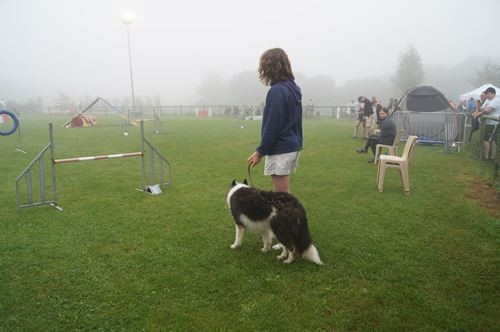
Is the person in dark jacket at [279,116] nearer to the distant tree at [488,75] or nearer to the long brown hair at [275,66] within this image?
the long brown hair at [275,66]

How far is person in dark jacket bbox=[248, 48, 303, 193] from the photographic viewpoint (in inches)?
145

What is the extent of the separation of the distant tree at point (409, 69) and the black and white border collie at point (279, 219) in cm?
5464

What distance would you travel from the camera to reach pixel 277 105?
12.0ft

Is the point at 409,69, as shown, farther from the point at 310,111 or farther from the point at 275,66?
the point at 275,66

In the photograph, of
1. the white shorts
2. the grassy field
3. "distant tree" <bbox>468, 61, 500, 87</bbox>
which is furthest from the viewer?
"distant tree" <bbox>468, 61, 500, 87</bbox>

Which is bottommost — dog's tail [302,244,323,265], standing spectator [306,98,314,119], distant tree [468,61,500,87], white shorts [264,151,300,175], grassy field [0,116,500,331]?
grassy field [0,116,500,331]

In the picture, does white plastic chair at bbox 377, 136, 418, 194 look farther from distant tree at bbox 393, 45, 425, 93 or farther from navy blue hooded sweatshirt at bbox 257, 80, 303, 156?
distant tree at bbox 393, 45, 425, 93

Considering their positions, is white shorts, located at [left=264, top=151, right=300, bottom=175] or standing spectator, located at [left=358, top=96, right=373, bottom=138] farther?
standing spectator, located at [left=358, top=96, right=373, bottom=138]

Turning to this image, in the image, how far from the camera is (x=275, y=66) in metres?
3.76

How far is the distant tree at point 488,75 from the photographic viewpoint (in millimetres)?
44375

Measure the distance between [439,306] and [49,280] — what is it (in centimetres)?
363

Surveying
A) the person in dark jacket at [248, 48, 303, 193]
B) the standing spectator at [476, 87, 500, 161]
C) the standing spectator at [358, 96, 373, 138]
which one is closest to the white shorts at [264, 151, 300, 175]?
the person in dark jacket at [248, 48, 303, 193]

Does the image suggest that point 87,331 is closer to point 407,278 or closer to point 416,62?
point 407,278

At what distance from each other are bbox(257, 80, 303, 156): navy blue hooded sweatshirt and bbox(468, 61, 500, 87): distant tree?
50202 millimetres
